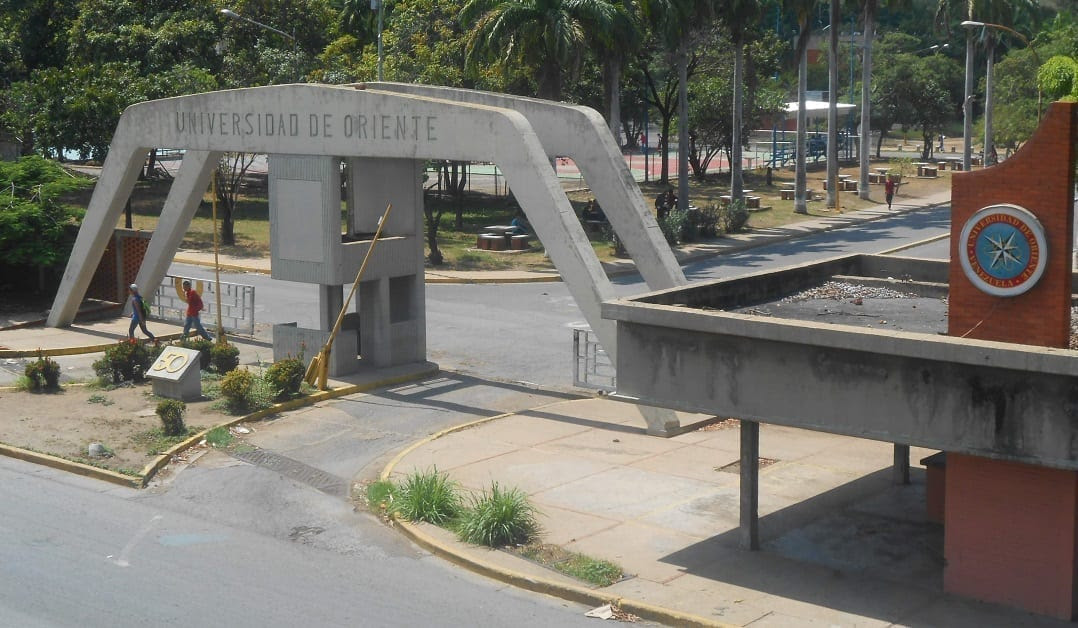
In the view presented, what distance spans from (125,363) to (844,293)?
13.6 meters

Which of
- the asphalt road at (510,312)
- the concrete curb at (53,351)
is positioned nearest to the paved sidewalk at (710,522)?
the asphalt road at (510,312)

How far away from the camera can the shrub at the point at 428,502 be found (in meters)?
17.0

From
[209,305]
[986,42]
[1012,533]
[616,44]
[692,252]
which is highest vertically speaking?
[986,42]

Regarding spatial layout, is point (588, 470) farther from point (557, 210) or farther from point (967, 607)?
point (967, 607)

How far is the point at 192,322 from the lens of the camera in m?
27.7

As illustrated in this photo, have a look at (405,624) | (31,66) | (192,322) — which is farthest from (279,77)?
(405,624)

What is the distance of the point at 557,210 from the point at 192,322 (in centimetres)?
1005

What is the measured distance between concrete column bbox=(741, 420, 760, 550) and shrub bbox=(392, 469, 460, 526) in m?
3.71

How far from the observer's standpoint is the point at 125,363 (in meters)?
24.8

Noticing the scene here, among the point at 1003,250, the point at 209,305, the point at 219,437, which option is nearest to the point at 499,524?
the point at 1003,250

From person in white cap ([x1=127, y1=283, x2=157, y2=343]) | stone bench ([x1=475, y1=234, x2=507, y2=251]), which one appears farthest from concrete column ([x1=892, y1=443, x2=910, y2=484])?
stone bench ([x1=475, y1=234, x2=507, y2=251])

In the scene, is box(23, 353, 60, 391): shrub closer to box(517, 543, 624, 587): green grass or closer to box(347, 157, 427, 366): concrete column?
box(347, 157, 427, 366): concrete column

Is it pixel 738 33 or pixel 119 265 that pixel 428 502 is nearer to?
pixel 119 265

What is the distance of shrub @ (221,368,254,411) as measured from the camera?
2250 centimetres
